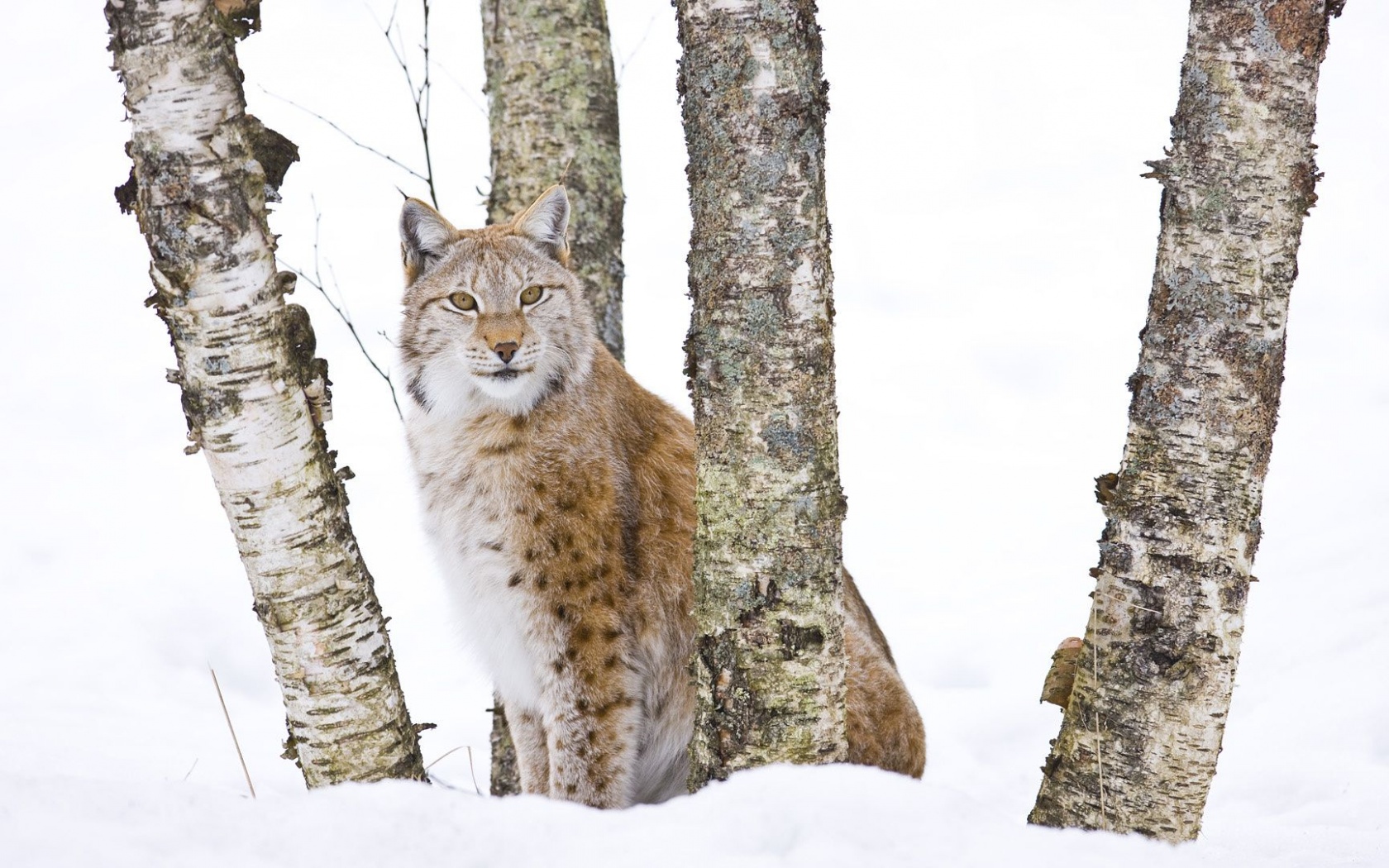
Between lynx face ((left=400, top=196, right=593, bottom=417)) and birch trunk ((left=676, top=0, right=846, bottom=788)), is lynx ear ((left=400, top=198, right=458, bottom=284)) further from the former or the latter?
birch trunk ((left=676, top=0, right=846, bottom=788))

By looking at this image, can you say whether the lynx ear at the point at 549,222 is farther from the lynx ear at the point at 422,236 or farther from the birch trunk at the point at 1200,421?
the birch trunk at the point at 1200,421

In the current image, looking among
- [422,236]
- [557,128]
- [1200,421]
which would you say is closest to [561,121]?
[557,128]

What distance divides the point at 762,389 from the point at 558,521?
1.22m

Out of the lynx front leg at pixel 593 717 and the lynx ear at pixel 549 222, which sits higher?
the lynx ear at pixel 549 222

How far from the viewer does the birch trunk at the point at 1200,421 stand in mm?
3000

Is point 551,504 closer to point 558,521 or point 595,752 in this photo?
point 558,521

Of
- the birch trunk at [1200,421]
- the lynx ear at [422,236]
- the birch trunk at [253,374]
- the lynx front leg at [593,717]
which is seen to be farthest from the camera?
the lynx ear at [422,236]

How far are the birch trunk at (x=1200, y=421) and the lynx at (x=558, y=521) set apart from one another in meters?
0.87

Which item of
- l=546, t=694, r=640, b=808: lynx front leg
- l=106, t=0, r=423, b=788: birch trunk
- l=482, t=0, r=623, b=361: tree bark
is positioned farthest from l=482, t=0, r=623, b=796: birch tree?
l=106, t=0, r=423, b=788: birch trunk

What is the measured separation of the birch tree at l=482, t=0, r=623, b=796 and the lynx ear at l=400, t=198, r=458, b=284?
717mm

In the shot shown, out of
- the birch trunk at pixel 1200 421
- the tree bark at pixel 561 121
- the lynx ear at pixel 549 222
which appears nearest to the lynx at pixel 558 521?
the lynx ear at pixel 549 222

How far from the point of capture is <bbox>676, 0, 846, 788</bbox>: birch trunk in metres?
2.91

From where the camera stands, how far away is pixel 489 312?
164 inches

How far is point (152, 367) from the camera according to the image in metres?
9.02
